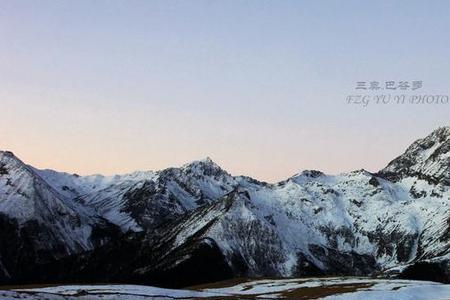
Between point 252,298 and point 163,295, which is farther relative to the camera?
point 252,298

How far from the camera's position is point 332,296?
14800 cm

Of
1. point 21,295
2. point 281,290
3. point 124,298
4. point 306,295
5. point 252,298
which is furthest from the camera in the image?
point 281,290

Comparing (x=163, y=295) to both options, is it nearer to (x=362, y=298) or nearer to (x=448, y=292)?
(x=362, y=298)

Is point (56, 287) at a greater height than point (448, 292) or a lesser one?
greater

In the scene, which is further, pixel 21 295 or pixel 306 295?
pixel 306 295

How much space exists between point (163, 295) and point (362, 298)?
39876 mm

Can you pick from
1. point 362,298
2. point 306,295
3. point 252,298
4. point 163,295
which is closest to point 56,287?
point 163,295

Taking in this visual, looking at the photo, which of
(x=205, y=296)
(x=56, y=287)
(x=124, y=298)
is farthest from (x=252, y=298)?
(x=56, y=287)

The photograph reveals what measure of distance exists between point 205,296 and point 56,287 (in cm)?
3272

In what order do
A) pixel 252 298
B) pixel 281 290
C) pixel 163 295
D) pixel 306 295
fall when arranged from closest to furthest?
pixel 163 295 < pixel 252 298 < pixel 306 295 < pixel 281 290

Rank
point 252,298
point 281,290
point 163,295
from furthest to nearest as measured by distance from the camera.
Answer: point 281,290 → point 252,298 → point 163,295

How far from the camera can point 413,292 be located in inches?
5822

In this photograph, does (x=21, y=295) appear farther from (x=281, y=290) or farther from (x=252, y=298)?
(x=281, y=290)

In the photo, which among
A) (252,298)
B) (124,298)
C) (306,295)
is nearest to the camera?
(124,298)
